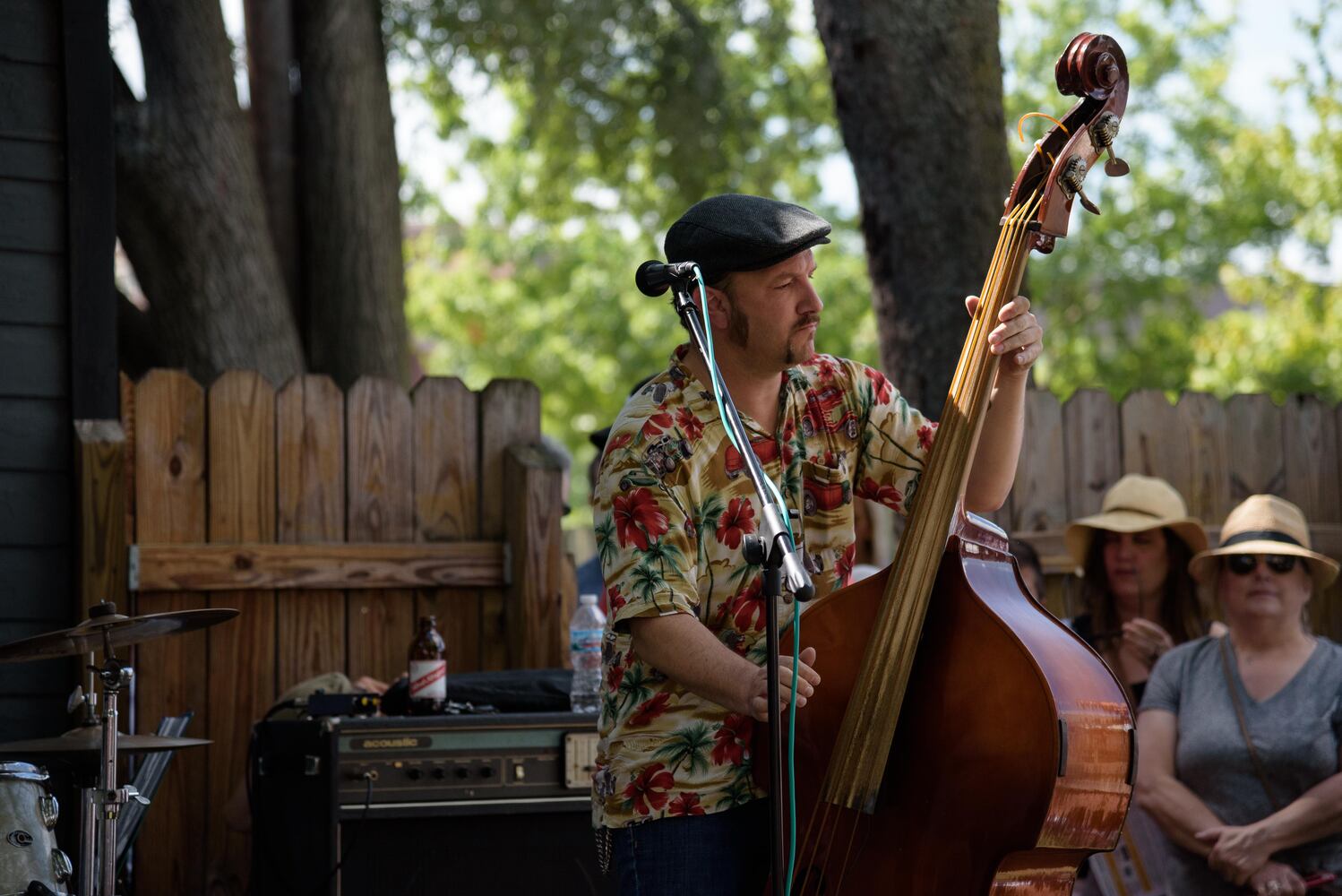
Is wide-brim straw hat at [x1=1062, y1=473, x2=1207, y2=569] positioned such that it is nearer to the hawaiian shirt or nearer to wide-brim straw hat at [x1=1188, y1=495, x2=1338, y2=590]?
wide-brim straw hat at [x1=1188, y1=495, x2=1338, y2=590]

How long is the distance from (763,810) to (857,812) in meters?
0.20

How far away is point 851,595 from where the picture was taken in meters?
2.66

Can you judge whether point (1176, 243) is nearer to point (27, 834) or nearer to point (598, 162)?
point (598, 162)

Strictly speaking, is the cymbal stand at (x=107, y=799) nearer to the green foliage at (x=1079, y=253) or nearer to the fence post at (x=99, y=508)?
the fence post at (x=99, y=508)

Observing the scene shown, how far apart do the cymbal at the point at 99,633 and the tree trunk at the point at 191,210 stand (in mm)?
2928

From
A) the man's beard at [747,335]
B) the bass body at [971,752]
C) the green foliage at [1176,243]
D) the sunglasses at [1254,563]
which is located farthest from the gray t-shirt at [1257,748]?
the green foliage at [1176,243]

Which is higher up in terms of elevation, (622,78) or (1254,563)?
(622,78)

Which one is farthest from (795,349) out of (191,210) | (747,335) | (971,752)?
(191,210)

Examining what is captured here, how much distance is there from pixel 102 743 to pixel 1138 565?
3.72 m

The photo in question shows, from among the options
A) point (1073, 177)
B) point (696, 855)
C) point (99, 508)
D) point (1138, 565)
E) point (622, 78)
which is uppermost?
point (622, 78)

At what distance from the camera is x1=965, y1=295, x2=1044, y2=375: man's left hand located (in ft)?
8.70

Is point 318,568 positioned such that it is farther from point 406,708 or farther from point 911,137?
point 911,137

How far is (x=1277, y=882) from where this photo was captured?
4387mm

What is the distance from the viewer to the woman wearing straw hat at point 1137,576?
17.6 ft
